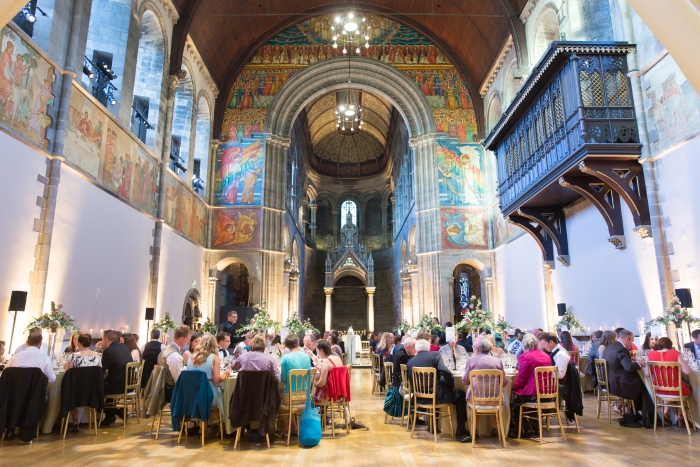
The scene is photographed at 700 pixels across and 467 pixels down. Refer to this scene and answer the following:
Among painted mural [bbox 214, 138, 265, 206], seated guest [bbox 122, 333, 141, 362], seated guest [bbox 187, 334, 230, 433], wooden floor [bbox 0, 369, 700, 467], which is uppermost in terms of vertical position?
painted mural [bbox 214, 138, 265, 206]

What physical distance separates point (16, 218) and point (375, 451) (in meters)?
6.39

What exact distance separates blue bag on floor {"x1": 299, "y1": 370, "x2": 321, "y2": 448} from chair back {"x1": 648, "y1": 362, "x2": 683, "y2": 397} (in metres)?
4.14

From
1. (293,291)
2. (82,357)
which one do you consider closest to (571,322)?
(82,357)

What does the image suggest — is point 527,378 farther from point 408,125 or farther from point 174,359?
point 408,125

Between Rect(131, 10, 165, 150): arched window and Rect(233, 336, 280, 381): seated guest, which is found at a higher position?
Rect(131, 10, 165, 150): arched window

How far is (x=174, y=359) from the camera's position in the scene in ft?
20.2

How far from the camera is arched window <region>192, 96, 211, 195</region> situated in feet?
57.3

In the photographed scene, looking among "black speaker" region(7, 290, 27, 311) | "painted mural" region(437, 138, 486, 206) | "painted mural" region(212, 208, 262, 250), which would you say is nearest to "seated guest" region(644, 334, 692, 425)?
"black speaker" region(7, 290, 27, 311)

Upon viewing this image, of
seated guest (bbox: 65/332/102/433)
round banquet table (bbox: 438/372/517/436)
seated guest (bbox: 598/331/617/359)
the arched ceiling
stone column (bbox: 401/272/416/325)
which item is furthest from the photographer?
the arched ceiling

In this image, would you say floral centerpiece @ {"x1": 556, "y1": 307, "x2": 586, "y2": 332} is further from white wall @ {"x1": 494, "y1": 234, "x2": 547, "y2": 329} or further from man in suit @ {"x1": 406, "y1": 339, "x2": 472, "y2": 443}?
man in suit @ {"x1": 406, "y1": 339, "x2": 472, "y2": 443}

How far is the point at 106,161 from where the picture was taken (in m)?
10.4

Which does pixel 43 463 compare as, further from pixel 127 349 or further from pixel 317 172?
pixel 317 172

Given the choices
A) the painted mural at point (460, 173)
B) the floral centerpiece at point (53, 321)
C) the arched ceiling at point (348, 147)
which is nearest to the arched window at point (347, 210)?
the arched ceiling at point (348, 147)

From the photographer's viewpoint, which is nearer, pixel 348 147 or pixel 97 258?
pixel 97 258
